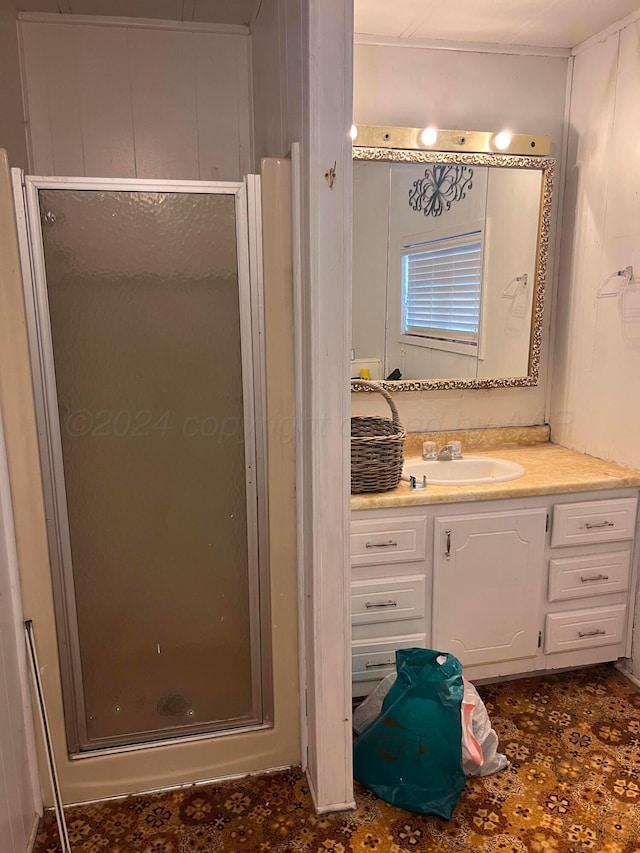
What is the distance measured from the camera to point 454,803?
1900 millimetres

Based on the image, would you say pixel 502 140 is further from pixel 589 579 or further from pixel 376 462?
pixel 589 579

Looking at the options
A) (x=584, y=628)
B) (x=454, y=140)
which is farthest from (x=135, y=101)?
(x=584, y=628)

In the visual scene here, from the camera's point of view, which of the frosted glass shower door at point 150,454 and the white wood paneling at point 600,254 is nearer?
the frosted glass shower door at point 150,454

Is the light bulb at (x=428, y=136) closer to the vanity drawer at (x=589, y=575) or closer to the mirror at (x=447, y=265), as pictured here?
the mirror at (x=447, y=265)

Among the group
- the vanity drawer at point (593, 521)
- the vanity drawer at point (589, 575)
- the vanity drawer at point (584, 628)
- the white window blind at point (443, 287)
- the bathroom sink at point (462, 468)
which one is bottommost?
the vanity drawer at point (584, 628)

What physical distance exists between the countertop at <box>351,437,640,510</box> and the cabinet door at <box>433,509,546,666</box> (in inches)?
3.7

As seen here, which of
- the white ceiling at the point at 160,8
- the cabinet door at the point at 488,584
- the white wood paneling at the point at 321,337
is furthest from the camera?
the cabinet door at the point at 488,584

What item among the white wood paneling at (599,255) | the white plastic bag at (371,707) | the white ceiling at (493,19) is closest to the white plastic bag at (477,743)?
the white plastic bag at (371,707)

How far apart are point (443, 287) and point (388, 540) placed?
1.09 m

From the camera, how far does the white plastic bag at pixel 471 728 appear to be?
198cm

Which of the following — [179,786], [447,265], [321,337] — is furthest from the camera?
[447,265]

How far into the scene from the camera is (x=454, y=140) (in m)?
2.55

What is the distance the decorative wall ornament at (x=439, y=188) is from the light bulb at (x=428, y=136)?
0.29 feet

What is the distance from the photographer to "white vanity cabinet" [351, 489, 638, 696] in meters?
2.27
